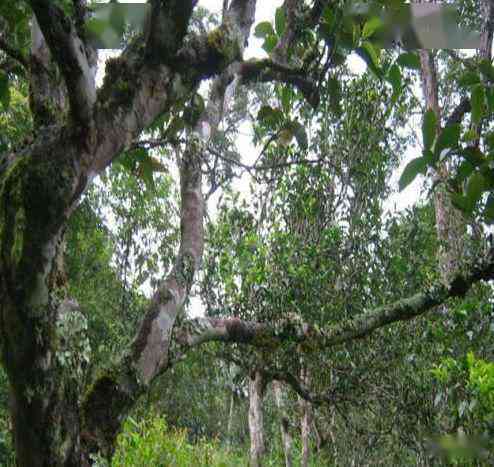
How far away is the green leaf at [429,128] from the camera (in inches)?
31.9

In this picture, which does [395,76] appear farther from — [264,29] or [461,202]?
[264,29]

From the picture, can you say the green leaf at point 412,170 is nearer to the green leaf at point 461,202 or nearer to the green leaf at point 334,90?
the green leaf at point 461,202

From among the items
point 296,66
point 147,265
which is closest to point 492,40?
point 296,66

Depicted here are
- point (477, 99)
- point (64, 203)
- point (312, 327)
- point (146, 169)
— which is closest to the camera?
point (477, 99)

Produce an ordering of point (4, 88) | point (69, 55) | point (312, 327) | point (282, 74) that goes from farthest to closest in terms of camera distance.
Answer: point (312, 327)
point (282, 74)
point (4, 88)
point (69, 55)

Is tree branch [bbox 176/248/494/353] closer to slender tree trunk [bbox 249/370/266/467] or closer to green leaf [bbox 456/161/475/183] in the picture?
green leaf [bbox 456/161/475/183]

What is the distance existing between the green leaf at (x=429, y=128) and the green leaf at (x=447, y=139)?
11mm

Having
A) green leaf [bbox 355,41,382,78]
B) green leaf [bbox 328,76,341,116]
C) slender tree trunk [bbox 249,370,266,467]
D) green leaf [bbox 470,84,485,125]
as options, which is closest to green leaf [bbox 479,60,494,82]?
green leaf [bbox 470,84,485,125]

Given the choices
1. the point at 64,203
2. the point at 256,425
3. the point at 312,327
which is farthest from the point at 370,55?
the point at 256,425

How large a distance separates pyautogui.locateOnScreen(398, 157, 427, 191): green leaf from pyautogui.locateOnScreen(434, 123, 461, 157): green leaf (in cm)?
3

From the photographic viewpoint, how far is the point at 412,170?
2.74ft

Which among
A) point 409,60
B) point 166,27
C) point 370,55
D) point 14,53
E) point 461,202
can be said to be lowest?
point 461,202

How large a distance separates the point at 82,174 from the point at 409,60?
2.63 feet

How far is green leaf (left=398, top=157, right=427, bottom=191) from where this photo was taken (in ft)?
2.70
